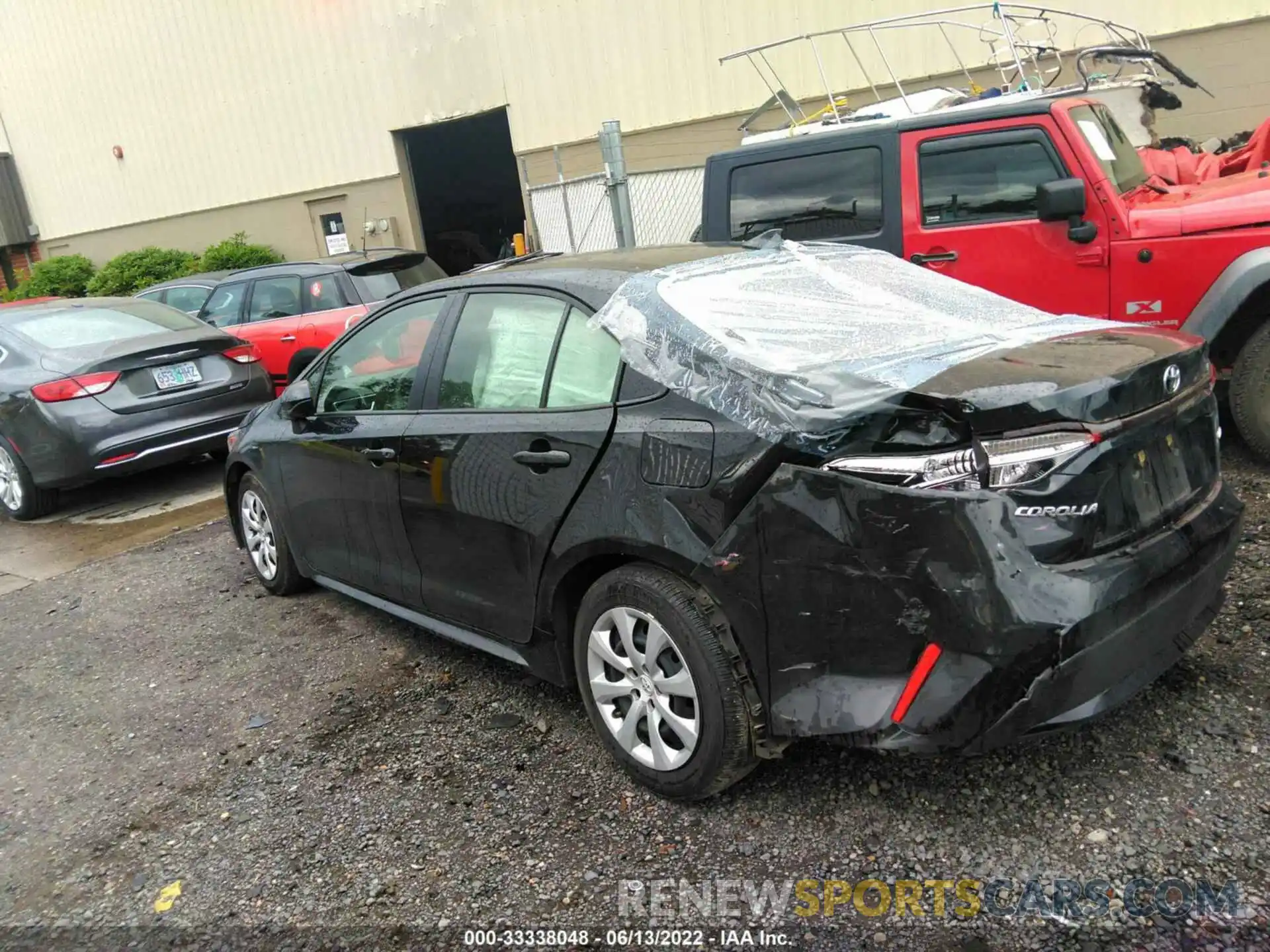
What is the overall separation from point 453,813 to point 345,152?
50.5 ft

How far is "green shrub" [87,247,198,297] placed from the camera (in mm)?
19000

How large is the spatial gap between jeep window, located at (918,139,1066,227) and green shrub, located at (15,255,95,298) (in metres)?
20.3

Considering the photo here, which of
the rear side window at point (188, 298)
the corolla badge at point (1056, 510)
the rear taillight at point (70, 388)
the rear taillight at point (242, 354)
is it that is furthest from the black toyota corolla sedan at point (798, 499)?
the rear side window at point (188, 298)

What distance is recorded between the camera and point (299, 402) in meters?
4.34

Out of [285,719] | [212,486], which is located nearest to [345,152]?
[212,486]

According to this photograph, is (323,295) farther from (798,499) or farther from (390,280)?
(798,499)

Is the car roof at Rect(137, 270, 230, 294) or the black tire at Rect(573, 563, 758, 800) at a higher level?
the car roof at Rect(137, 270, 230, 294)

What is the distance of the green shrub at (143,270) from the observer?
62.3 ft

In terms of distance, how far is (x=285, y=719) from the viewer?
12.5 feet

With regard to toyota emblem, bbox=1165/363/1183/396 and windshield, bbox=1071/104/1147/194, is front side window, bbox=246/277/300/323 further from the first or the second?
toyota emblem, bbox=1165/363/1183/396

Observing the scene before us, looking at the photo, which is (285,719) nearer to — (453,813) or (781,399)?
(453,813)

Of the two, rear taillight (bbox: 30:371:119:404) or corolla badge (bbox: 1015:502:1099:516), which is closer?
corolla badge (bbox: 1015:502:1099:516)

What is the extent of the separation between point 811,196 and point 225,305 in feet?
21.5

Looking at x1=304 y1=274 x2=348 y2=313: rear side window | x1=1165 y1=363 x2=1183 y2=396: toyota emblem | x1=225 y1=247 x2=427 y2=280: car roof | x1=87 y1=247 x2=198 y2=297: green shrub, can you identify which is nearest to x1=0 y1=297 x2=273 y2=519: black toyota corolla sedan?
x1=304 y1=274 x2=348 y2=313: rear side window
